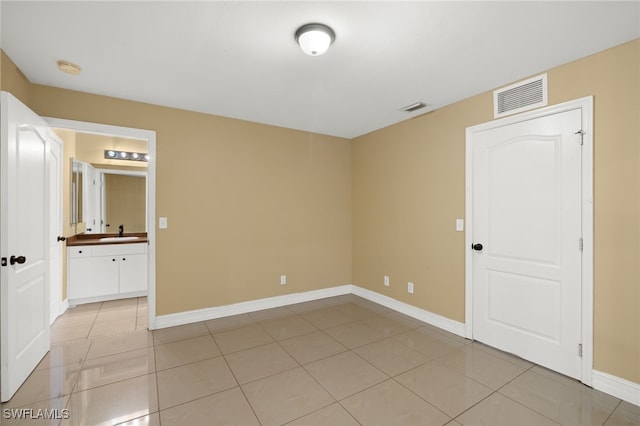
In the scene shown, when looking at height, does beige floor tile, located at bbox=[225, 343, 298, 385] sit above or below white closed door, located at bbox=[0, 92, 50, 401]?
below

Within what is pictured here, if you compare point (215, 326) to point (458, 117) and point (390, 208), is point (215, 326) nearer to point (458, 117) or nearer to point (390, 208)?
point (390, 208)

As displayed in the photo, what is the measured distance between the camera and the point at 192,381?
2266mm

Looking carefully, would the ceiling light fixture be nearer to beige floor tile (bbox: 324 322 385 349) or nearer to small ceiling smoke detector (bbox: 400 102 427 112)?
small ceiling smoke detector (bbox: 400 102 427 112)

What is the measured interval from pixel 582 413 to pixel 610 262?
42.5 inches

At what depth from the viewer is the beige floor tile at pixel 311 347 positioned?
8.77 feet

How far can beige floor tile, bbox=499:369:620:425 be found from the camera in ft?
6.21

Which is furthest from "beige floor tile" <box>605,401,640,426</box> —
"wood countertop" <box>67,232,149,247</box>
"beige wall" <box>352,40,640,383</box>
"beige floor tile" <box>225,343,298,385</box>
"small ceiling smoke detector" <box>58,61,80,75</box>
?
"wood countertop" <box>67,232,149,247</box>

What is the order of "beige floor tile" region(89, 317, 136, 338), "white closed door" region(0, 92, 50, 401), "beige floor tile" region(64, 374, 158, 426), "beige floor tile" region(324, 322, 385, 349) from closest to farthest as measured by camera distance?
"beige floor tile" region(64, 374, 158, 426), "white closed door" region(0, 92, 50, 401), "beige floor tile" region(324, 322, 385, 349), "beige floor tile" region(89, 317, 136, 338)

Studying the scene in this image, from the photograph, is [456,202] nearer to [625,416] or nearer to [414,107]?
[414,107]

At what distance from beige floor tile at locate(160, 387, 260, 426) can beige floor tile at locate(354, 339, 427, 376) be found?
1.17 meters

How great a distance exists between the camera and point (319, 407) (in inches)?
77.7

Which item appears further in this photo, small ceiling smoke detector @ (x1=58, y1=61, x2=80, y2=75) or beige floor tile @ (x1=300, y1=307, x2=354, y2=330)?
beige floor tile @ (x1=300, y1=307, x2=354, y2=330)

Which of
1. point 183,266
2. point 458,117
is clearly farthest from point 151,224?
point 458,117

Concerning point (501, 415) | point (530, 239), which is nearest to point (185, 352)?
point (501, 415)
